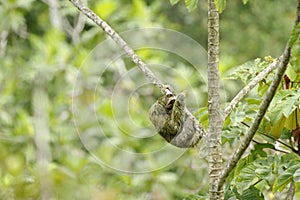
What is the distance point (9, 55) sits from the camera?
432cm

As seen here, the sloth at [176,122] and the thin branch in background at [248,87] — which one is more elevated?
the thin branch in background at [248,87]

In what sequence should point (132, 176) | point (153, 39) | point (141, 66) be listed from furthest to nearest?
point (153, 39), point (132, 176), point (141, 66)

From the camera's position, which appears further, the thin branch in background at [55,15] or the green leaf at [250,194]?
the thin branch in background at [55,15]

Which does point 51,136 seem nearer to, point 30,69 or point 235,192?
point 30,69

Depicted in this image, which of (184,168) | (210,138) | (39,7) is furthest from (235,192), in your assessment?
(39,7)

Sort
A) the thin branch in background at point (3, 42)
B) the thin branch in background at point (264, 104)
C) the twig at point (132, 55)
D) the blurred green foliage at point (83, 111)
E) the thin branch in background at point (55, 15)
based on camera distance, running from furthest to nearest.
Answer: the thin branch in background at point (55, 15)
the thin branch in background at point (3, 42)
the blurred green foliage at point (83, 111)
the twig at point (132, 55)
the thin branch in background at point (264, 104)

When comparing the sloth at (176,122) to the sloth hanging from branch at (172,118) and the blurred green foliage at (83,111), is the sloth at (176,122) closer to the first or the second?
the sloth hanging from branch at (172,118)

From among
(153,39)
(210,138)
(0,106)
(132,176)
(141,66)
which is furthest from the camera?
(153,39)

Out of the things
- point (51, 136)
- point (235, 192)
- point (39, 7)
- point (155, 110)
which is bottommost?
point (235, 192)

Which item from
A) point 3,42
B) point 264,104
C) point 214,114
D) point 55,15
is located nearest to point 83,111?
point 3,42

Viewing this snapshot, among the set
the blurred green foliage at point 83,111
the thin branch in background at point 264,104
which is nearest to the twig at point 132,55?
the thin branch in background at point 264,104

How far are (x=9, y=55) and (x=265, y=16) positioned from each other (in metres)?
2.04

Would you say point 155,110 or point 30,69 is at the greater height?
point 30,69

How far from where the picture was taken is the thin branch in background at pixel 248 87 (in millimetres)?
1028
